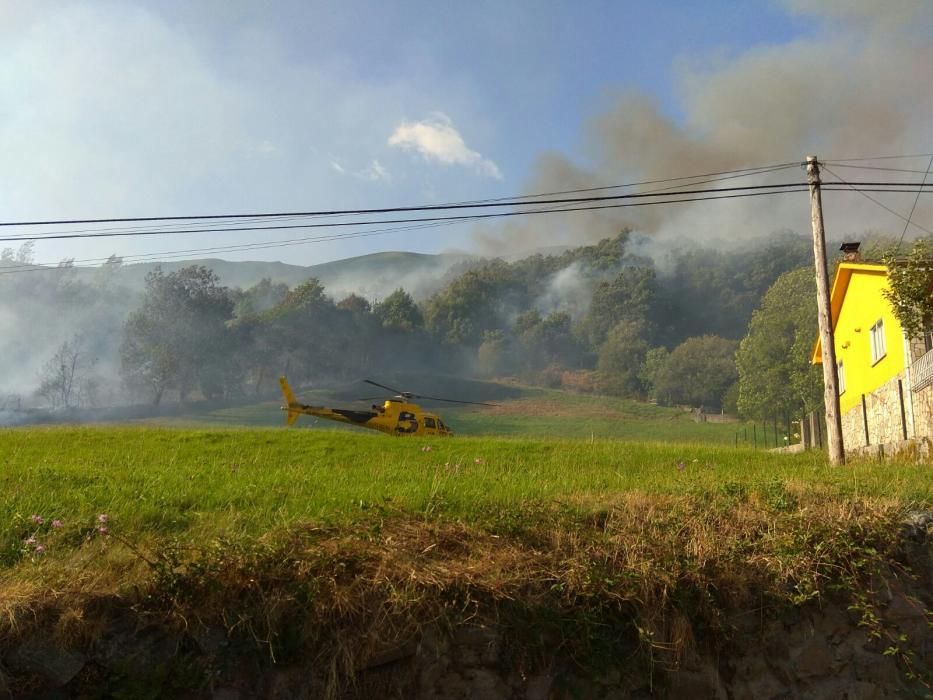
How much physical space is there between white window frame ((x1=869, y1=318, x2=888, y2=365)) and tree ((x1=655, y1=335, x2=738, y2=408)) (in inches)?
2450

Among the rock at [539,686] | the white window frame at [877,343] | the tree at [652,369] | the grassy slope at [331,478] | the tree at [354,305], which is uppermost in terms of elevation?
the tree at [354,305]

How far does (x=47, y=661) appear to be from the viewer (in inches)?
245

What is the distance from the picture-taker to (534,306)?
151250 mm

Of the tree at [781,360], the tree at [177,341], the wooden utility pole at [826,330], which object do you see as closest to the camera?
the wooden utility pole at [826,330]

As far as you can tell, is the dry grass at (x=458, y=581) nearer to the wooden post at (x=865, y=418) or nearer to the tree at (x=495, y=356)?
the wooden post at (x=865, y=418)

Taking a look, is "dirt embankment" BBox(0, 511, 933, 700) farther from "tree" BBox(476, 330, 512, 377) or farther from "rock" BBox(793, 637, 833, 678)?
"tree" BBox(476, 330, 512, 377)

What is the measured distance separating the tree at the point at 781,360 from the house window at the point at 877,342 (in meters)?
25.2

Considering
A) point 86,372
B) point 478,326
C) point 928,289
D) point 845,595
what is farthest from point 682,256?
point 845,595

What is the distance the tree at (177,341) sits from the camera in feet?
266

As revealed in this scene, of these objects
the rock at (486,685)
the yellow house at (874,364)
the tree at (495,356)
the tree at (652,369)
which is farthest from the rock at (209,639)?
the tree at (495,356)

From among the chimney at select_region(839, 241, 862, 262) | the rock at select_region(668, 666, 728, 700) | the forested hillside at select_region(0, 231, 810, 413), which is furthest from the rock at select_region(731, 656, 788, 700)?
the forested hillside at select_region(0, 231, 810, 413)

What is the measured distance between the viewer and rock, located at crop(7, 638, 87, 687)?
245 inches

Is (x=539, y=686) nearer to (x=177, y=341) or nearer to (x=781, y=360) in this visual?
(x=781, y=360)

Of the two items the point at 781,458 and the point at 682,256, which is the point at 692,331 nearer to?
the point at 682,256
